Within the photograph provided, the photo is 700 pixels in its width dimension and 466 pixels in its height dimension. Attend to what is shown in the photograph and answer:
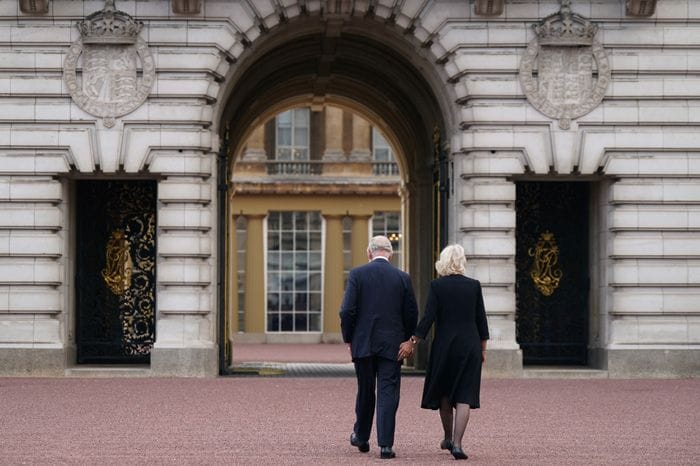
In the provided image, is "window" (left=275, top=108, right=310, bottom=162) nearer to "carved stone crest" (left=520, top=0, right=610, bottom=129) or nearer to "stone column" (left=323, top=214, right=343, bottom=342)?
"stone column" (left=323, top=214, right=343, bottom=342)

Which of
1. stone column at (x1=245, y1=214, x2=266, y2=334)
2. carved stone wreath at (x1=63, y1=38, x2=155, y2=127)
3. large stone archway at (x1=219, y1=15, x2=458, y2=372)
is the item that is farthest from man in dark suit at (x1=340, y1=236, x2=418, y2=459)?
stone column at (x1=245, y1=214, x2=266, y2=334)

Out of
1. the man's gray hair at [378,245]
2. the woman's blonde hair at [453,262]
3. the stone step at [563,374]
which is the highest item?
the man's gray hair at [378,245]

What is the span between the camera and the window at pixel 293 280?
165 ft

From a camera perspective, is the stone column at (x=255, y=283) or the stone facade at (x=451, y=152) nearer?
the stone facade at (x=451, y=152)

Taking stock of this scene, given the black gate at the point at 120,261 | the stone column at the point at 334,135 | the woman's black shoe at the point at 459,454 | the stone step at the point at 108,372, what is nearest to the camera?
the woman's black shoe at the point at 459,454

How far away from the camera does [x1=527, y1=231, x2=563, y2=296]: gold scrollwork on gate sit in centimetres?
2552

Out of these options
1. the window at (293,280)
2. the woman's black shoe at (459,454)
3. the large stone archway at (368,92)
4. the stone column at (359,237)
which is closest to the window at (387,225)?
the stone column at (359,237)

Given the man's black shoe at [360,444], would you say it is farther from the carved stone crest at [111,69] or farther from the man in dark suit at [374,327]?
the carved stone crest at [111,69]

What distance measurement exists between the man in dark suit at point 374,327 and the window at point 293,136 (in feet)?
123

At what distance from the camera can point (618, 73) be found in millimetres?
23844

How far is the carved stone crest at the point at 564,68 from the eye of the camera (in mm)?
23688

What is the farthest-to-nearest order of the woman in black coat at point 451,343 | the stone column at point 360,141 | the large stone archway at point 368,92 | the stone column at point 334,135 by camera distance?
the stone column at point 360,141
the stone column at point 334,135
the large stone archway at point 368,92
the woman in black coat at point 451,343

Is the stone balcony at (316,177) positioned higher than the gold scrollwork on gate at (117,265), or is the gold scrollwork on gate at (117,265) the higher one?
the stone balcony at (316,177)

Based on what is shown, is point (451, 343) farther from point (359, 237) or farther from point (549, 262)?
point (359, 237)
